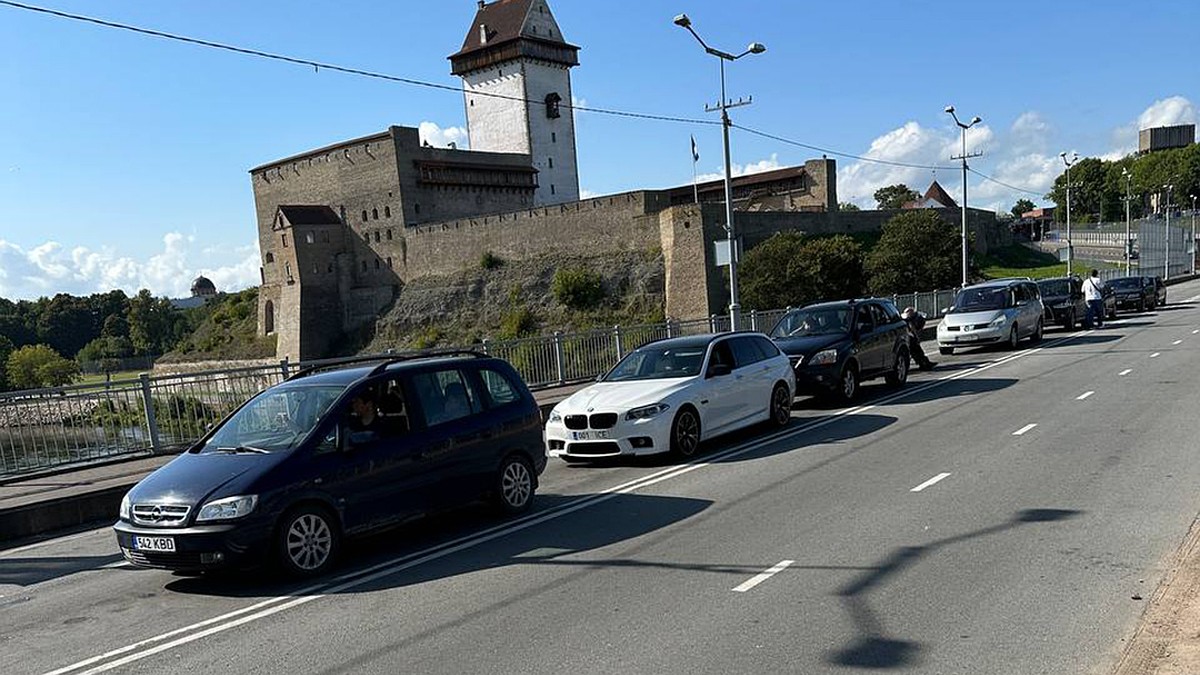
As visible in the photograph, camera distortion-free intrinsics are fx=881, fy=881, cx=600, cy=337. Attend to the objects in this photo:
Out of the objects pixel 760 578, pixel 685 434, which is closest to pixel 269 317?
pixel 685 434

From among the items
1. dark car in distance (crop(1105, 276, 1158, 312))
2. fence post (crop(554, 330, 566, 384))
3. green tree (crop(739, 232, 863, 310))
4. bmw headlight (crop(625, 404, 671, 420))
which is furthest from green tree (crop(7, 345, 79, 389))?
bmw headlight (crop(625, 404, 671, 420))

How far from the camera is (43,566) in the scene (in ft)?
27.3

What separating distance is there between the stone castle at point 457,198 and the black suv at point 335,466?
2633 inches

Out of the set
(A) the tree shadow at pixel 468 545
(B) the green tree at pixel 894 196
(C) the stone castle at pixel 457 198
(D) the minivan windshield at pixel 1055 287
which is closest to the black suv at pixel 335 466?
(A) the tree shadow at pixel 468 545

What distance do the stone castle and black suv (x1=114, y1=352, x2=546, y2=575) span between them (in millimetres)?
66881

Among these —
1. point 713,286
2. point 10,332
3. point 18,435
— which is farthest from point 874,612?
point 10,332

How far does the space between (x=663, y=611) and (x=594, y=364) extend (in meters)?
14.9

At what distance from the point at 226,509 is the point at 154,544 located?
2.14 feet

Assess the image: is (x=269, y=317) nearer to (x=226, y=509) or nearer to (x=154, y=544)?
(x=154, y=544)

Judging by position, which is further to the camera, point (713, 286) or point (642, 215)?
point (642, 215)

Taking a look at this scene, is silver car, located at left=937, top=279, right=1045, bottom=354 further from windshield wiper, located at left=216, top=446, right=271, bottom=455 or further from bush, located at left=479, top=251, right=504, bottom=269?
bush, located at left=479, top=251, right=504, bottom=269

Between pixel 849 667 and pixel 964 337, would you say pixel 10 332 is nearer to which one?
pixel 964 337

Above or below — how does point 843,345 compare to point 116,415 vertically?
below

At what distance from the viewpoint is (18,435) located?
38.1 ft
